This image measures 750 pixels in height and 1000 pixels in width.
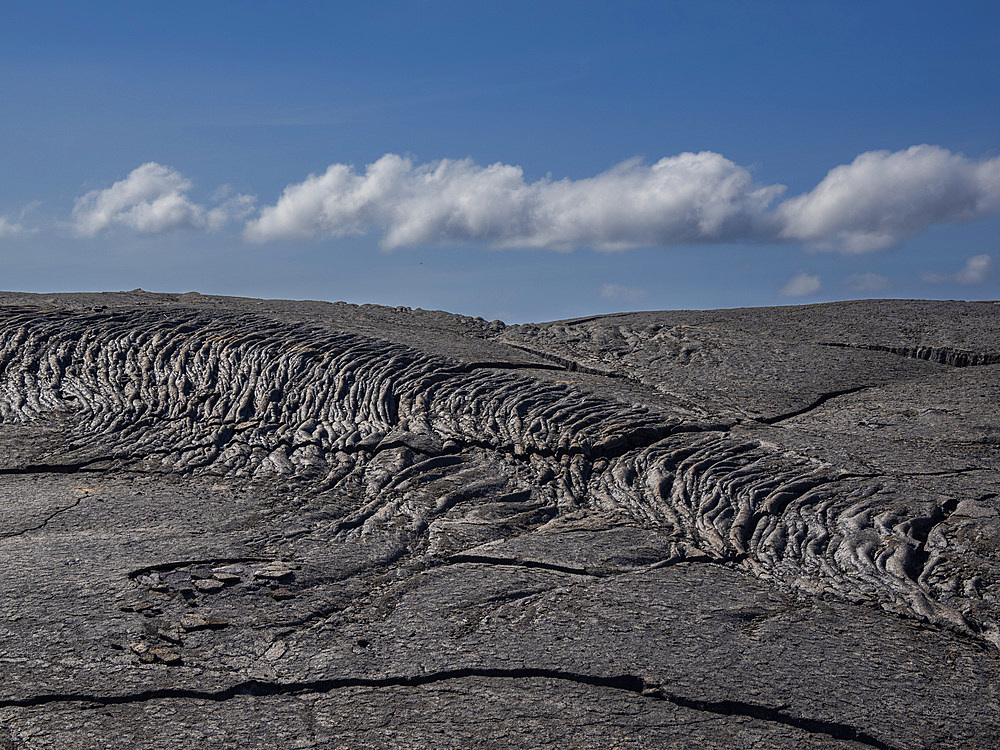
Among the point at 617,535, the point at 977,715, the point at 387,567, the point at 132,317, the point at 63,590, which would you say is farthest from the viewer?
the point at 132,317

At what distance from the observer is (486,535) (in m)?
3.75

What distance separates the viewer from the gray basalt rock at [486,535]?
2.50m

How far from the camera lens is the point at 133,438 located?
5.14m

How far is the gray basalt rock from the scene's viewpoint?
2.50 meters

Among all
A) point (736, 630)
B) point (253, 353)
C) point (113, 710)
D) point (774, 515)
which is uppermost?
point (253, 353)

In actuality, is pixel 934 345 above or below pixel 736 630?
above

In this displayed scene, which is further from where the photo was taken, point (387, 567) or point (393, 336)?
point (393, 336)

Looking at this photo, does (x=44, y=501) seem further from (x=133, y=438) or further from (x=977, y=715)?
(x=977, y=715)

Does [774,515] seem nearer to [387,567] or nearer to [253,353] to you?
[387,567]

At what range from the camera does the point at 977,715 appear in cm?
247

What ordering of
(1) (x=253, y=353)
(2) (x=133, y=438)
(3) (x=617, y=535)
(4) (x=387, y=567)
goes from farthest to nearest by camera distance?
(1) (x=253, y=353) < (2) (x=133, y=438) < (3) (x=617, y=535) < (4) (x=387, y=567)

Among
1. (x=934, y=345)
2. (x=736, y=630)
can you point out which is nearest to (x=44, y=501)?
(x=736, y=630)

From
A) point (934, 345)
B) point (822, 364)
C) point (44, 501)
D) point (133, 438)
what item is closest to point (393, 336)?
point (133, 438)

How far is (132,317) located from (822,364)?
4.96m
